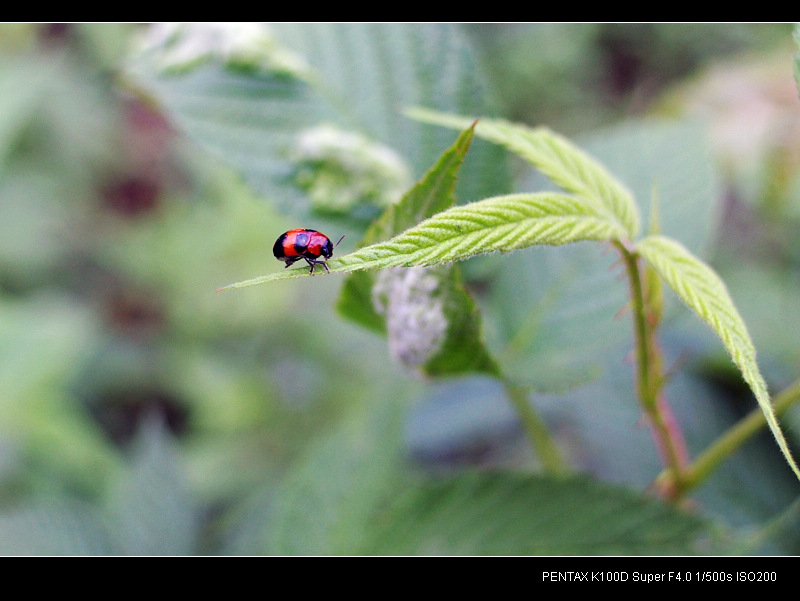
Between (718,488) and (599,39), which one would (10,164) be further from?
(599,39)

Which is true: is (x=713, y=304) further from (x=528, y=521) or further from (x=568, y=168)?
(x=528, y=521)

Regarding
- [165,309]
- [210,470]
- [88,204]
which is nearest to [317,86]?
[210,470]

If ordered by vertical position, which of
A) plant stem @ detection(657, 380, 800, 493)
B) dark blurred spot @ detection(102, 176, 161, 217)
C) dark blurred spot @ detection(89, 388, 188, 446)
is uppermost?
dark blurred spot @ detection(102, 176, 161, 217)

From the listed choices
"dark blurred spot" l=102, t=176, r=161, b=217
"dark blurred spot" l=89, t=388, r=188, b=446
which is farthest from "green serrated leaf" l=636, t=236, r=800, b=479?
"dark blurred spot" l=102, t=176, r=161, b=217

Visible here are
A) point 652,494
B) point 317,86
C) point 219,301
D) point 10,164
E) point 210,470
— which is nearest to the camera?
point 652,494

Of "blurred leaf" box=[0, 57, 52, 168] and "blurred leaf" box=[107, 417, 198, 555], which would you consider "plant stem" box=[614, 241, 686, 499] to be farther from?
"blurred leaf" box=[0, 57, 52, 168]
